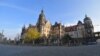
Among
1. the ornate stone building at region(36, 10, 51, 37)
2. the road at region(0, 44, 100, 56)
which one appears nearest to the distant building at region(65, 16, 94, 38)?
the ornate stone building at region(36, 10, 51, 37)

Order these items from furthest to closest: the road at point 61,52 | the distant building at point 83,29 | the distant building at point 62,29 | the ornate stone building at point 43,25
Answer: the ornate stone building at point 43,25, the distant building at point 62,29, the distant building at point 83,29, the road at point 61,52

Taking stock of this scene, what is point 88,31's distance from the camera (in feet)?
276

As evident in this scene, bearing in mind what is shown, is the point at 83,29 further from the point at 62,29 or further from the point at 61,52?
the point at 61,52

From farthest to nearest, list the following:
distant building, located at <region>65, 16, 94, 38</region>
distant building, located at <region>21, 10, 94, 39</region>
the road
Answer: distant building, located at <region>21, 10, 94, 39</region> → distant building, located at <region>65, 16, 94, 38</region> → the road

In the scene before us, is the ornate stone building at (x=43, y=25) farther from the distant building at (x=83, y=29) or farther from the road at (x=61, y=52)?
the road at (x=61, y=52)

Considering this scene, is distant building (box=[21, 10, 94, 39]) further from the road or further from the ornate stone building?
the road

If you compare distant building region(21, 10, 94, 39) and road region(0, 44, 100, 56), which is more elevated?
distant building region(21, 10, 94, 39)

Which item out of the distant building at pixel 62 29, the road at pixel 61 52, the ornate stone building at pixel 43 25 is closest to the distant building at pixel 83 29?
the distant building at pixel 62 29

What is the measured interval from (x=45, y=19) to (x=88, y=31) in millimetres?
31272

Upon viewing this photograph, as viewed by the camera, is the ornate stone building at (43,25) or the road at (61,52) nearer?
the road at (61,52)

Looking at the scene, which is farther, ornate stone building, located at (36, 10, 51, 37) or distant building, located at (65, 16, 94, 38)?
ornate stone building, located at (36, 10, 51, 37)

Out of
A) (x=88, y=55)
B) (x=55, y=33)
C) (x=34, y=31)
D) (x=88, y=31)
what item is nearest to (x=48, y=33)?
(x=55, y=33)

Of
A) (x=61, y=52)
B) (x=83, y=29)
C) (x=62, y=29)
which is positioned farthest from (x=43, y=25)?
(x=61, y=52)

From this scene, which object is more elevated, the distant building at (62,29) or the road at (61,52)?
the distant building at (62,29)
